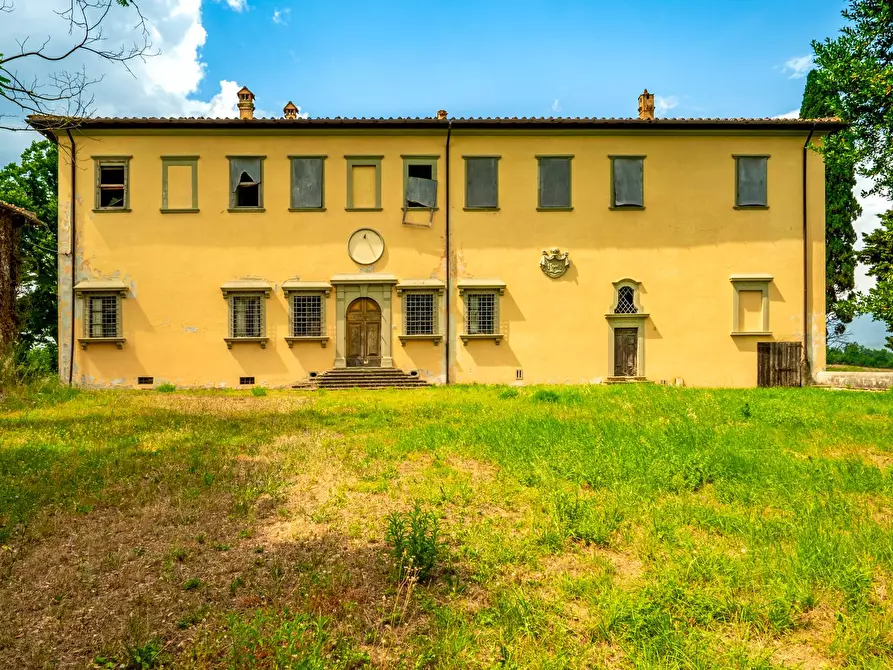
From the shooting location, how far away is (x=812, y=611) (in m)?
2.98

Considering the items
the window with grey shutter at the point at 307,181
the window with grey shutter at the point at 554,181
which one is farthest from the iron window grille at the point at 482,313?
the window with grey shutter at the point at 307,181

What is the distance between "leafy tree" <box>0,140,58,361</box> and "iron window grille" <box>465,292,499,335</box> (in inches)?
675

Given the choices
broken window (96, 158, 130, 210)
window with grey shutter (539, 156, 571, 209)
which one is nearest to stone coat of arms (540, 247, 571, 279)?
window with grey shutter (539, 156, 571, 209)

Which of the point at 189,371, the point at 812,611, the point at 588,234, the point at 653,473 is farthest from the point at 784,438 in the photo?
the point at 189,371

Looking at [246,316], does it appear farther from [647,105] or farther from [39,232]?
[647,105]

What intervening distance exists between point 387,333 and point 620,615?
43.1 feet

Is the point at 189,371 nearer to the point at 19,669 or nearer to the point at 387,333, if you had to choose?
the point at 387,333

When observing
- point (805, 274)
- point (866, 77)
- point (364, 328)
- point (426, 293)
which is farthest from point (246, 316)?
point (805, 274)

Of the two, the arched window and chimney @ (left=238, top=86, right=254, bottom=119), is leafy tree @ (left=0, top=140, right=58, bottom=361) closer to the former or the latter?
chimney @ (left=238, top=86, right=254, bottom=119)

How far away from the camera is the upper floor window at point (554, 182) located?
52.1 ft

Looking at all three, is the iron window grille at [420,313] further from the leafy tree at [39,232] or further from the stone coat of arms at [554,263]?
the leafy tree at [39,232]

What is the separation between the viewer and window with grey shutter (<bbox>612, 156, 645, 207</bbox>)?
15883mm

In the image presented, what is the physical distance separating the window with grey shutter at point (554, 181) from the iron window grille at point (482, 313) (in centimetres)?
363

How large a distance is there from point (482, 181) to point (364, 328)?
626cm
